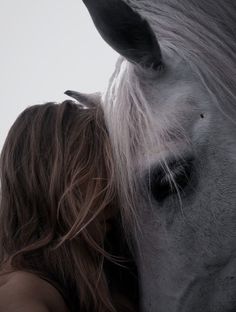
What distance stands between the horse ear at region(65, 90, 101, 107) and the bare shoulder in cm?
58

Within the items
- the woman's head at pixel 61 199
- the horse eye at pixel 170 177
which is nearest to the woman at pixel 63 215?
the woman's head at pixel 61 199

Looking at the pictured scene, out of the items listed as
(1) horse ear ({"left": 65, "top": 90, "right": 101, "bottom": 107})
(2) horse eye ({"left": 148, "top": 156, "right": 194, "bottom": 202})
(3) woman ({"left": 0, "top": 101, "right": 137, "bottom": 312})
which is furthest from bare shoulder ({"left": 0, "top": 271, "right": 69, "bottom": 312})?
(1) horse ear ({"left": 65, "top": 90, "right": 101, "bottom": 107})

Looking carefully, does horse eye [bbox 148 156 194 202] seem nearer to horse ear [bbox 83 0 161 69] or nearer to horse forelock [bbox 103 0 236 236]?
horse forelock [bbox 103 0 236 236]

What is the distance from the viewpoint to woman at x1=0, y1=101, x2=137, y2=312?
1224mm

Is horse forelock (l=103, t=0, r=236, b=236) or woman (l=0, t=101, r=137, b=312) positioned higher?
horse forelock (l=103, t=0, r=236, b=236)

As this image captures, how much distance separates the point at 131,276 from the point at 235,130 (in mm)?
498

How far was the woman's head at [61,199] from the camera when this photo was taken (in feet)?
4.05

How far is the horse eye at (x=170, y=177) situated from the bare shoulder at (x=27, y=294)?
0.36m

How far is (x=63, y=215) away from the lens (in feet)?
4.11

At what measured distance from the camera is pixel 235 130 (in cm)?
114

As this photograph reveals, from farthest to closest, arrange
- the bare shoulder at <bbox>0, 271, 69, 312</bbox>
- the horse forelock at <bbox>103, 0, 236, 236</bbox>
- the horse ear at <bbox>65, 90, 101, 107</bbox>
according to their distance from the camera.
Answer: the horse ear at <bbox>65, 90, 101, 107</bbox>, the horse forelock at <bbox>103, 0, 236, 236</bbox>, the bare shoulder at <bbox>0, 271, 69, 312</bbox>

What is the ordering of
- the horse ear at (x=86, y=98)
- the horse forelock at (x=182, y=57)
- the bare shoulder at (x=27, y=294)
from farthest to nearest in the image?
the horse ear at (x=86, y=98) → the horse forelock at (x=182, y=57) → the bare shoulder at (x=27, y=294)

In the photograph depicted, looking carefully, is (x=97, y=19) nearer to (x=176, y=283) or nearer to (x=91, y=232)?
(x=91, y=232)

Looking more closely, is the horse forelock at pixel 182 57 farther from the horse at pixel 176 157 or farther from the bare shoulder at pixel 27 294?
the bare shoulder at pixel 27 294
